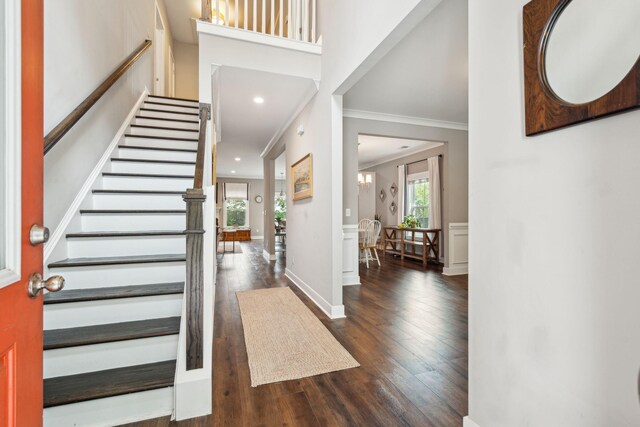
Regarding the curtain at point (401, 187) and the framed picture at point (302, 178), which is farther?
the curtain at point (401, 187)

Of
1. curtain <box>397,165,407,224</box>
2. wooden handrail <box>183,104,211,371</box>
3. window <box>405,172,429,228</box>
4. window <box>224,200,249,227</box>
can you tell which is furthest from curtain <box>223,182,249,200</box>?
wooden handrail <box>183,104,211,371</box>

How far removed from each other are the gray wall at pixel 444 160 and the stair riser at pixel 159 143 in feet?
6.96

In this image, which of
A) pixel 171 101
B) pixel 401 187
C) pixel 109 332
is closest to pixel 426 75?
pixel 109 332

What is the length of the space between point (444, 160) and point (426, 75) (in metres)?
2.19

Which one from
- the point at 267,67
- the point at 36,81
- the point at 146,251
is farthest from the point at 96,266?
the point at 267,67

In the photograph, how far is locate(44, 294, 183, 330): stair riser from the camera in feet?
5.27

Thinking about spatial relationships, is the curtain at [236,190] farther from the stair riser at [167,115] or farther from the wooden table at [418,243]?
the stair riser at [167,115]

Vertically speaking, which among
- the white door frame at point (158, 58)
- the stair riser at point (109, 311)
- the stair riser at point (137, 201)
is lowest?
the stair riser at point (109, 311)

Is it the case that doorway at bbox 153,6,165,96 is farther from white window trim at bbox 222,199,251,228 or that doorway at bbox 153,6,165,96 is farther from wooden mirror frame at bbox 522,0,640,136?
white window trim at bbox 222,199,251,228

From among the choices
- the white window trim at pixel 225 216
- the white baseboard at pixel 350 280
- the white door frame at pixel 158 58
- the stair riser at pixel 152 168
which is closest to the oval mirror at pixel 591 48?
the stair riser at pixel 152 168

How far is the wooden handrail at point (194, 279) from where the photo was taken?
1.44 meters

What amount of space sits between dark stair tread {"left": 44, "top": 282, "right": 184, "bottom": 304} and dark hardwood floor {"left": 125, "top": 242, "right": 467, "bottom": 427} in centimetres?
66

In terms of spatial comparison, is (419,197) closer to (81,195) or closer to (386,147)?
(386,147)

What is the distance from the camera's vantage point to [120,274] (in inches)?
74.4
